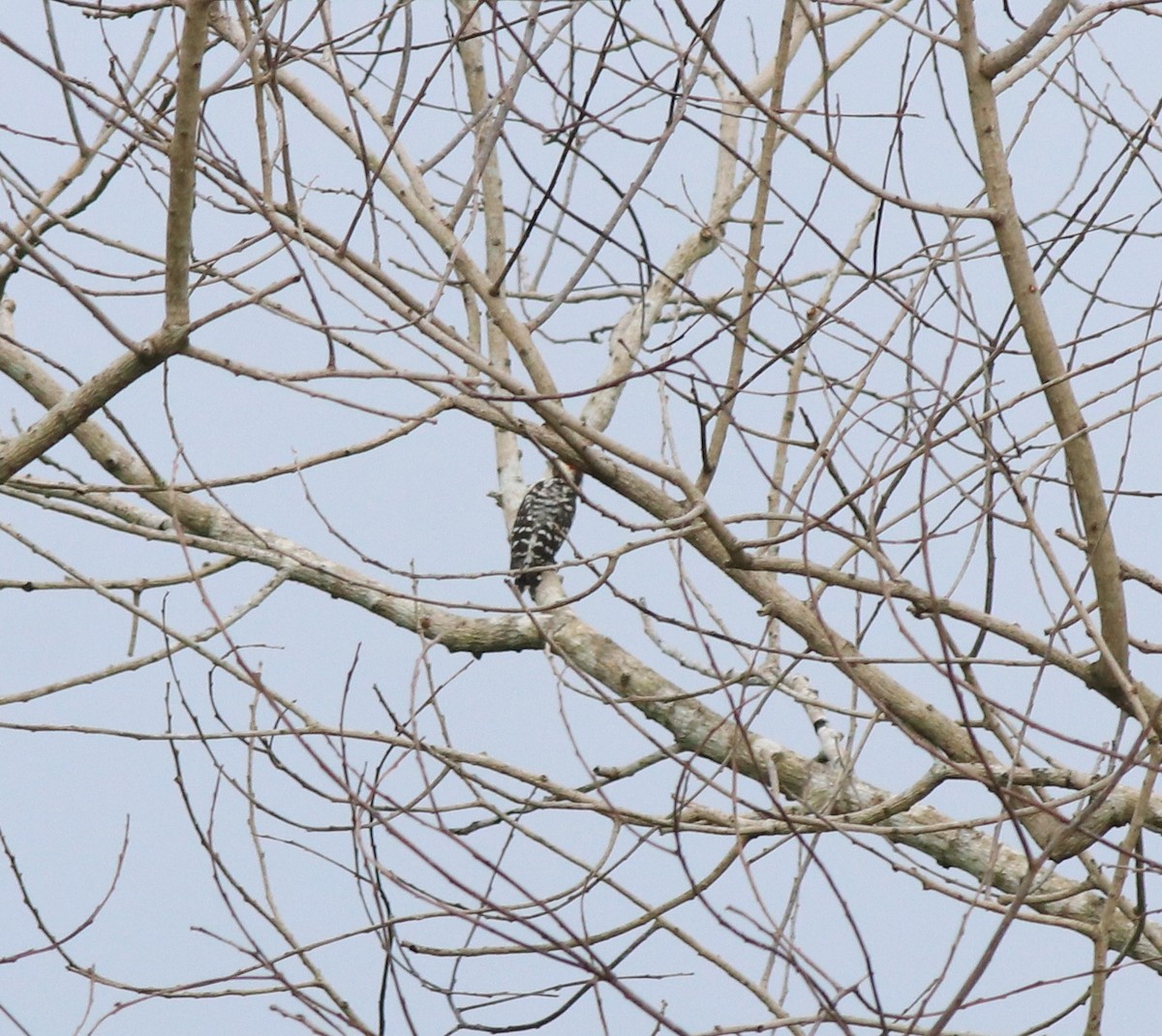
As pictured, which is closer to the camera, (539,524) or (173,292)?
(173,292)

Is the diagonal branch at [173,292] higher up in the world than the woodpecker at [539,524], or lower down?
lower down

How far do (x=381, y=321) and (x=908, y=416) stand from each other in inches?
35.2

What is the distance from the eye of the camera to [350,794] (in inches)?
76.4

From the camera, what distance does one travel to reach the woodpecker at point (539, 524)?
4.42 metres

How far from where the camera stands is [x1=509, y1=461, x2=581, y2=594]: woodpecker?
14.5 ft

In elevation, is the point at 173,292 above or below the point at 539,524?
below

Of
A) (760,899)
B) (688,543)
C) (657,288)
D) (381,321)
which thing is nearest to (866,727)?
(688,543)

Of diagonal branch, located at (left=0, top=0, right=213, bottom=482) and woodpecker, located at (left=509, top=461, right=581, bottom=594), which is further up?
woodpecker, located at (left=509, top=461, right=581, bottom=594)

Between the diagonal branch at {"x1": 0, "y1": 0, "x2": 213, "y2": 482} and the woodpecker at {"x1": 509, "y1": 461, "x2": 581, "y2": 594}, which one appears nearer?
the diagonal branch at {"x1": 0, "y1": 0, "x2": 213, "y2": 482}

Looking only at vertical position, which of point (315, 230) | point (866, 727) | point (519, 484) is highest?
point (519, 484)

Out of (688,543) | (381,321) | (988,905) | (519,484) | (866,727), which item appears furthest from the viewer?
(519,484)

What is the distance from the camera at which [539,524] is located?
4.41m

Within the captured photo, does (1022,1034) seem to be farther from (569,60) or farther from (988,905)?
(569,60)

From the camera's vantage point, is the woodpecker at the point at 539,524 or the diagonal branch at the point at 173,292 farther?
the woodpecker at the point at 539,524
